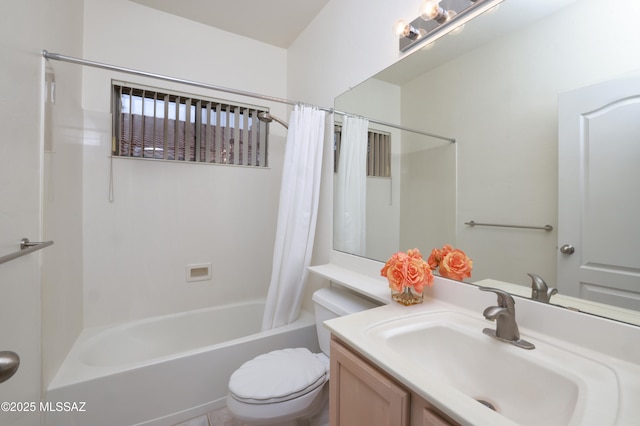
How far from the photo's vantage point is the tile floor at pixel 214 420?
4.55 feet

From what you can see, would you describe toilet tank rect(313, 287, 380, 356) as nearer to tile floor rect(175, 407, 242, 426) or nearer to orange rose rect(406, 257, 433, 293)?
orange rose rect(406, 257, 433, 293)

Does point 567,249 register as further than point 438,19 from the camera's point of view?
No

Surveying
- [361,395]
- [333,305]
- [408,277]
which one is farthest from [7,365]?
[333,305]

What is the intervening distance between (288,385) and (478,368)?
752mm

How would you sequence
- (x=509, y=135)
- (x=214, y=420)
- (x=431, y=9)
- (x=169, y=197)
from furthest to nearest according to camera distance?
(x=169, y=197), (x=214, y=420), (x=431, y=9), (x=509, y=135)

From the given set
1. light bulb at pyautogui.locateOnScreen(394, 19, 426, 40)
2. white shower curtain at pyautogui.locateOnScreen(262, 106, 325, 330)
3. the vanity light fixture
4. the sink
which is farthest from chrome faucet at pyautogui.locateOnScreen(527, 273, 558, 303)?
white shower curtain at pyautogui.locateOnScreen(262, 106, 325, 330)

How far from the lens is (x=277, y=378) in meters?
1.12

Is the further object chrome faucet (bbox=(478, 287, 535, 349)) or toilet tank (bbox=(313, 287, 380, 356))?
toilet tank (bbox=(313, 287, 380, 356))

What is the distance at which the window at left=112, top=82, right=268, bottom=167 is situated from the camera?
1832mm

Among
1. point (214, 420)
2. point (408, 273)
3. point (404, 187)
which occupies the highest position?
point (404, 187)

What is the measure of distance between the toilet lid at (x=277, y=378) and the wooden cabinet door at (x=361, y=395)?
1.10 ft

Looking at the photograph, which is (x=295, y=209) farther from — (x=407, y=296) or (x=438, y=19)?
(x=438, y=19)

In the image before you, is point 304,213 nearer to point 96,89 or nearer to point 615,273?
point 615,273

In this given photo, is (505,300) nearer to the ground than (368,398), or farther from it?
farther from it
